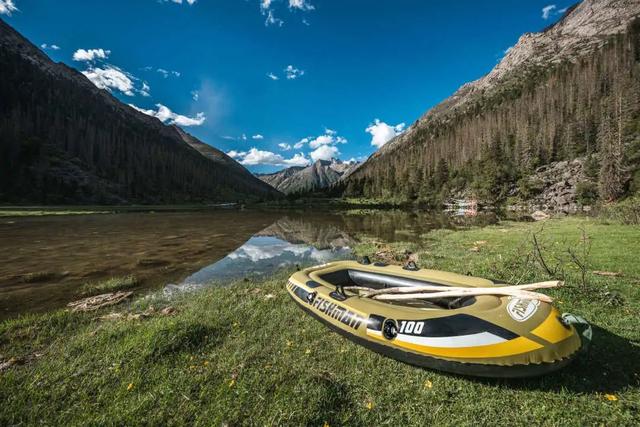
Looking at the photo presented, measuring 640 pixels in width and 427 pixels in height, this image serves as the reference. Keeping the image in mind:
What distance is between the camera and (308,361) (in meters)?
4.86

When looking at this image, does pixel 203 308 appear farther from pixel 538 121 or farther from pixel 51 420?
pixel 538 121

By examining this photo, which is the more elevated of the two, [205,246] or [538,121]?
[538,121]

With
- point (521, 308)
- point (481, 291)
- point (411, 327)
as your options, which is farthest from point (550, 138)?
point (411, 327)

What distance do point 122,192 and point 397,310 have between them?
434ft

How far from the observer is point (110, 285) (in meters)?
9.78

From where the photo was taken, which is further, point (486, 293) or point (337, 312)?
point (337, 312)

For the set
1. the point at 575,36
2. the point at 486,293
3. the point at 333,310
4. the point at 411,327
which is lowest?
the point at 333,310

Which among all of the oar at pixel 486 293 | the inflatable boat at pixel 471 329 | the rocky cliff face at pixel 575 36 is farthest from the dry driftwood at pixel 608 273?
the rocky cliff face at pixel 575 36

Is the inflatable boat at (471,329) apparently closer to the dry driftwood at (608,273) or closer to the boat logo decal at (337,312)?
the boat logo decal at (337,312)

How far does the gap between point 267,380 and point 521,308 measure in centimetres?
431

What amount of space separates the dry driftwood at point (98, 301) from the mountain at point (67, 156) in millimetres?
109128

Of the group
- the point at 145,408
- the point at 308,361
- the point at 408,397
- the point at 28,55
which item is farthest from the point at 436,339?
the point at 28,55

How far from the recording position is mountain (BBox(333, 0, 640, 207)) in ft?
163

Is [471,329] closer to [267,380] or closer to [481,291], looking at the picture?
[481,291]
